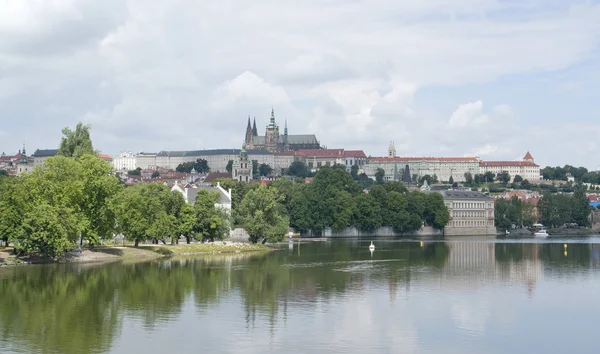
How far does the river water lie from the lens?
125 feet

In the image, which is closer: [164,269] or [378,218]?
[164,269]

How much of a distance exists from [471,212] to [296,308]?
465 feet

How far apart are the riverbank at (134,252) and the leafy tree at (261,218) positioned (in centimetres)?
228

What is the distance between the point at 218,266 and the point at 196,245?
17.2 m

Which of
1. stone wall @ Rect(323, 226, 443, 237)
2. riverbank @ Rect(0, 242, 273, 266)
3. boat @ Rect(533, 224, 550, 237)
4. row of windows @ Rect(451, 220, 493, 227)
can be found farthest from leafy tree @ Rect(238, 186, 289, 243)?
row of windows @ Rect(451, 220, 493, 227)

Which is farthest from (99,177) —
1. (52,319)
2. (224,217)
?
(52,319)

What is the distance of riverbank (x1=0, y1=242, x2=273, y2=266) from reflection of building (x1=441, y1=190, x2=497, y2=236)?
91.8 m

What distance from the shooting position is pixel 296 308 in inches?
1881

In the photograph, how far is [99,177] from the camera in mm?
74438

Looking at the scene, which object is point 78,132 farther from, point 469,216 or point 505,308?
point 469,216

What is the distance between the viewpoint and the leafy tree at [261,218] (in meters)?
99.8

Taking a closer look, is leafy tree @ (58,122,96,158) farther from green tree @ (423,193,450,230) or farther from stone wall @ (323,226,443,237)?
green tree @ (423,193,450,230)

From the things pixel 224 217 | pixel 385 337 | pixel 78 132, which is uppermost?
pixel 78 132

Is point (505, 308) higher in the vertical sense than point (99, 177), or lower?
lower
